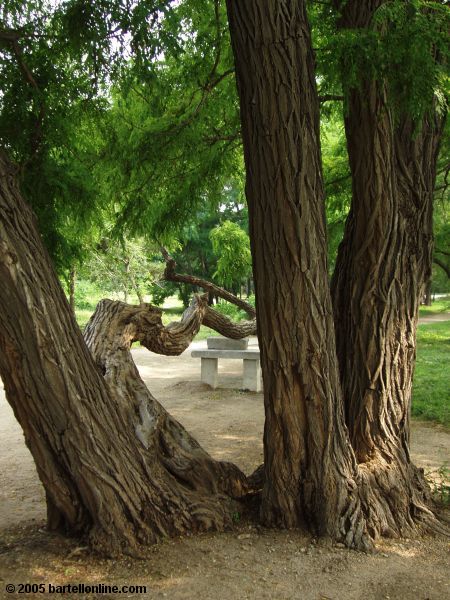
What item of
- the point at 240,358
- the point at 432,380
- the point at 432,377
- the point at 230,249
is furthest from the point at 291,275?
the point at 432,377

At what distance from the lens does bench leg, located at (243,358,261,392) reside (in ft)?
37.2

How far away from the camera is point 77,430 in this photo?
3.66 meters

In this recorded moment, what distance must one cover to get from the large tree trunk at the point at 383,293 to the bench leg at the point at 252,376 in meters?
6.61

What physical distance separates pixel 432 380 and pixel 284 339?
943 cm

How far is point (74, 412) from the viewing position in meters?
3.65

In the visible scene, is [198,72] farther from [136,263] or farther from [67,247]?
[136,263]

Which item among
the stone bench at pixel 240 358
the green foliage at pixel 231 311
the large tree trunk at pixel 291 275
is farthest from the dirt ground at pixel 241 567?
the green foliage at pixel 231 311

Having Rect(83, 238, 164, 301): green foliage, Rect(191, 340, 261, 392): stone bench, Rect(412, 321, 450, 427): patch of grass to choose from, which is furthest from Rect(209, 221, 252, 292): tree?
Rect(83, 238, 164, 301): green foliage

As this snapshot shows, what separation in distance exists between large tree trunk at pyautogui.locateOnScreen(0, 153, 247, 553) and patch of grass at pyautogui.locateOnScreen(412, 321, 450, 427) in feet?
19.3

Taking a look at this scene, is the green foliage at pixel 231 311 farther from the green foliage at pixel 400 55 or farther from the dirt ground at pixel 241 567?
the green foliage at pixel 400 55

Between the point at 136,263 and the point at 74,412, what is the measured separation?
2342cm

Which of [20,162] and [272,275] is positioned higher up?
[20,162]

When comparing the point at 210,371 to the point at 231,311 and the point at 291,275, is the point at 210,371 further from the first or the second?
the point at 231,311

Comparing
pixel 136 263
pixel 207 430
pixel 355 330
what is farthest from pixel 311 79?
pixel 136 263
